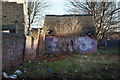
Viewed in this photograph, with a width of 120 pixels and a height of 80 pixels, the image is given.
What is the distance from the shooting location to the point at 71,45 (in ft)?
40.9

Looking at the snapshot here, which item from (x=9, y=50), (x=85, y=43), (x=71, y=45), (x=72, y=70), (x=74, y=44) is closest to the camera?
(x=9, y=50)

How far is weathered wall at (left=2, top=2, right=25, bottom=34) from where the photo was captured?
9750 mm

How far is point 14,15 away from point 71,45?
626cm

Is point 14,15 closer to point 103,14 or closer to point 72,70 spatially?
point 72,70

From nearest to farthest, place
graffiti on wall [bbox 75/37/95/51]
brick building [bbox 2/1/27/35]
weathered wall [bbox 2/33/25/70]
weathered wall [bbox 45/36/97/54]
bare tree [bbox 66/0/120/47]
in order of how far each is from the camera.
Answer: weathered wall [bbox 2/33/25/70] < brick building [bbox 2/1/27/35] < weathered wall [bbox 45/36/97/54] < graffiti on wall [bbox 75/37/95/51] < bare tree [bbox 66/0/120/47]

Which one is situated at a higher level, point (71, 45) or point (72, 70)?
point (71, 45)

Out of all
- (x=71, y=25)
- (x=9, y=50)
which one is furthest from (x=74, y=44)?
(x=9, y=50)

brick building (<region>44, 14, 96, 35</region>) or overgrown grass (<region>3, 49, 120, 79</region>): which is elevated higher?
brick building (<region>44, 14, 96, 35</region>)

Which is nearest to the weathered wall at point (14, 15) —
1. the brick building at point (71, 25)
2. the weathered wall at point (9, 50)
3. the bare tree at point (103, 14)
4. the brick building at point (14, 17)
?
the brick building at point (14, 17)

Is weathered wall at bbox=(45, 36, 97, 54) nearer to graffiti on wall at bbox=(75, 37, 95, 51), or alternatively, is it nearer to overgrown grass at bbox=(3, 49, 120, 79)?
graffiti on wall at bbox=(75, 37, 95, 51)

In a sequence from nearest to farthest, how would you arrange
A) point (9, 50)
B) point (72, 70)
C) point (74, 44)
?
point (9, 50) < point (72, 70) < point (74, 44)

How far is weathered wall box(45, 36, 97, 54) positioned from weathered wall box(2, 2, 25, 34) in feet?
12.1

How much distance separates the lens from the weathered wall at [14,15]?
975 cm

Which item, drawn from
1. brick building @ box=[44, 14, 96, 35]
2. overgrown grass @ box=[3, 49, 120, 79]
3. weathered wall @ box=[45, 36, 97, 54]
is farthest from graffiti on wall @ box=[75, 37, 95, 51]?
overgrown grass @ box=[3, 49, 120, 79]
